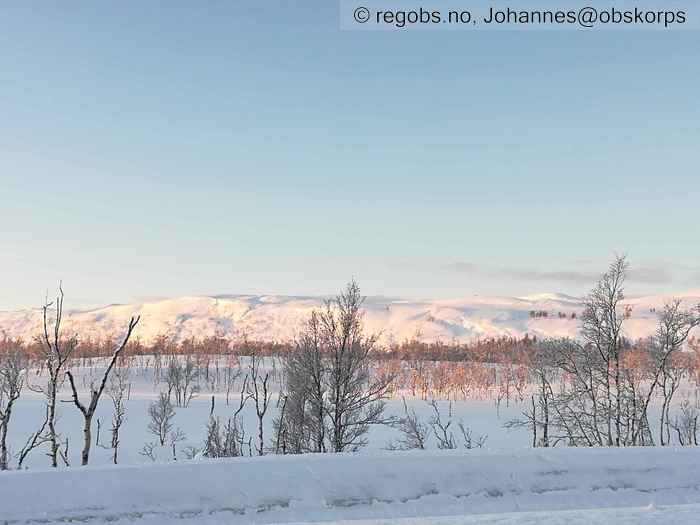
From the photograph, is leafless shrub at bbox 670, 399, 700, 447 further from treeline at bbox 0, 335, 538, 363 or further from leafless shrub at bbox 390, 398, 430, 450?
treeline at bbox 0, 335, 538, 363

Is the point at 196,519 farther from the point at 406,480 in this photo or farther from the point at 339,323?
the point at 339,323

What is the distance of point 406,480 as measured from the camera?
7.52m

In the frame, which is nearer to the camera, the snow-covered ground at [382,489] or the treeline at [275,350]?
the snow-covered ground at [382,489]

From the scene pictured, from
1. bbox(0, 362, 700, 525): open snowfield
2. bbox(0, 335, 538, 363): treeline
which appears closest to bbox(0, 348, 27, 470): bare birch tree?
bbox(0, 362, 700, 525): open snowfield

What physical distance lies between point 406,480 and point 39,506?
164 inches

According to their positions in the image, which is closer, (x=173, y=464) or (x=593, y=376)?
(x=173, y=464)

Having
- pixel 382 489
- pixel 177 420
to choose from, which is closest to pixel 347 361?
pixel 382 489

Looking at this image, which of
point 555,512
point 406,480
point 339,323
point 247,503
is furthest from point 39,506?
point 339,323

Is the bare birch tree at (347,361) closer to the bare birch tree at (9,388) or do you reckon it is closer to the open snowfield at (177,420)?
the bare birch tree at (9,388)

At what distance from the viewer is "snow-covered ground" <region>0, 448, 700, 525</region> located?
661 cm

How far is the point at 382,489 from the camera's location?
7.40 m

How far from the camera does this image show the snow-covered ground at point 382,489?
6.61 m

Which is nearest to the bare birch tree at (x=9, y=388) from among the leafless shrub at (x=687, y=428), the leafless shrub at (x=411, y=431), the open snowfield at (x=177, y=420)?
the leafless shrub at (x=411, y=431)

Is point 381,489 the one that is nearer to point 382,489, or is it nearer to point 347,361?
point 382,489
